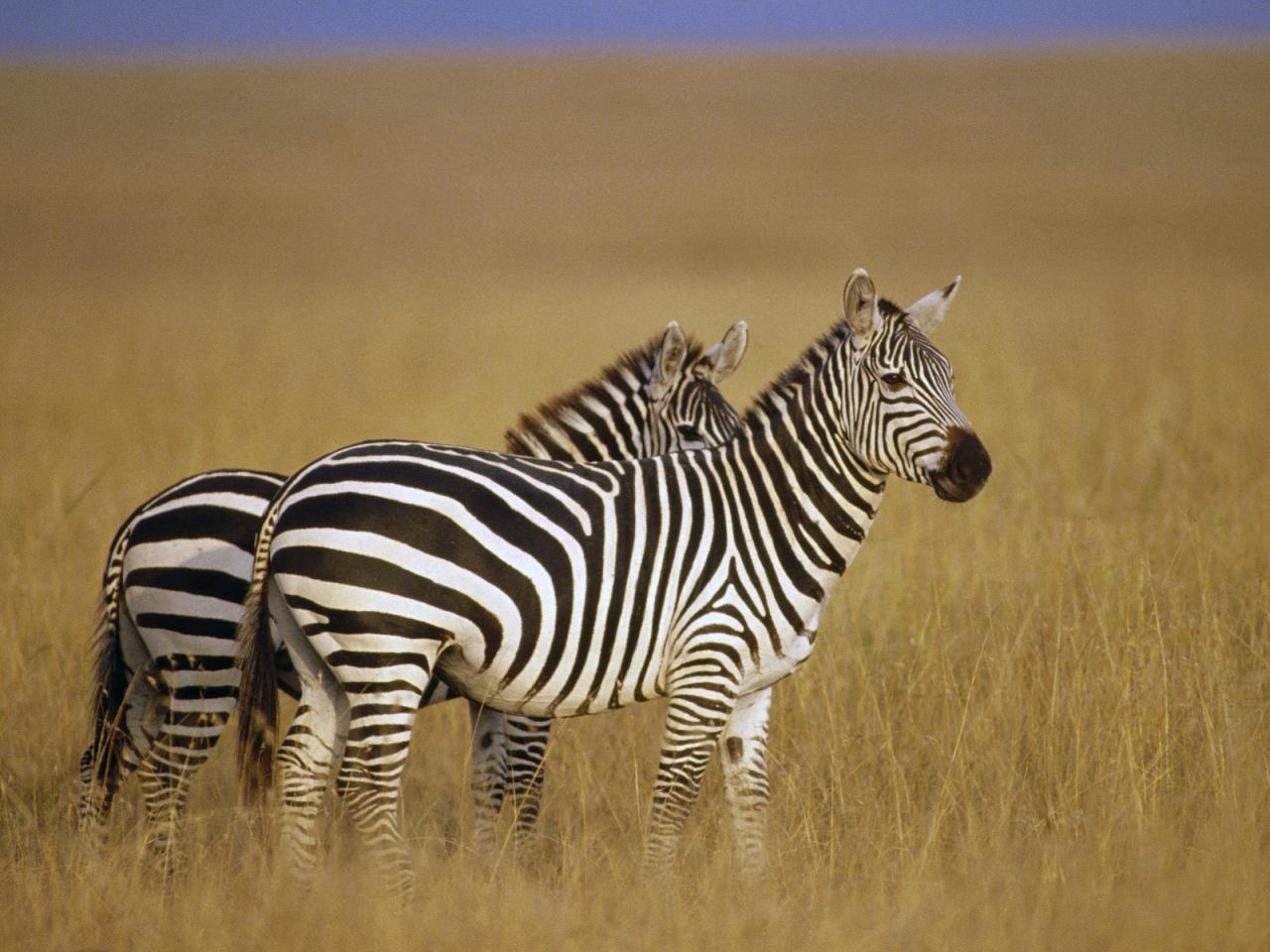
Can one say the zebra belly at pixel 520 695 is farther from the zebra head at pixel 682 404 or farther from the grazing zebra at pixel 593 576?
the zebra head at pixel 682 404

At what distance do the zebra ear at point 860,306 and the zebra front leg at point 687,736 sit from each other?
139 cm

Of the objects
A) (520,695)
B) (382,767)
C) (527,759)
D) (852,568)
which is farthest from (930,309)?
(852,568)

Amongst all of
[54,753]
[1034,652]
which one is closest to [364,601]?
[54,753]

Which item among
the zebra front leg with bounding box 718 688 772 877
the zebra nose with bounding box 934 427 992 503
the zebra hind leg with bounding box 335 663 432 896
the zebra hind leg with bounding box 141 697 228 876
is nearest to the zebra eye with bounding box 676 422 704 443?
the zebra front leg with bounding box 718 688 772 877

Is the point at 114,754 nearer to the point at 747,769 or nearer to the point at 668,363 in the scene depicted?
the point at 747,769

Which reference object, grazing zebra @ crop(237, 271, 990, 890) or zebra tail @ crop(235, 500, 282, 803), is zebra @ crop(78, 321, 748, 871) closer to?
zebra tail @ crop(235, 500, 282, 803)

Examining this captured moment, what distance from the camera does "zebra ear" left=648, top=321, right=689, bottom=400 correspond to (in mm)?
6105

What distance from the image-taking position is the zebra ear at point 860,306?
4.70 m

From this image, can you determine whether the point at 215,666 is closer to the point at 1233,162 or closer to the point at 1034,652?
the point at 1034,652

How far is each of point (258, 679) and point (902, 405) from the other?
2.54 metres

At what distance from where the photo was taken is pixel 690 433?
6094 millimetres

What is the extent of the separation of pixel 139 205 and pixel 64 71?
33306 mm

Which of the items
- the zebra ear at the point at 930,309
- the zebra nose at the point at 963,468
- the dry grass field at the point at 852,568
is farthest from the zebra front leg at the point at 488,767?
the zebra ear at the point at 930,309

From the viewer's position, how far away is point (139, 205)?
4538 centimetres
